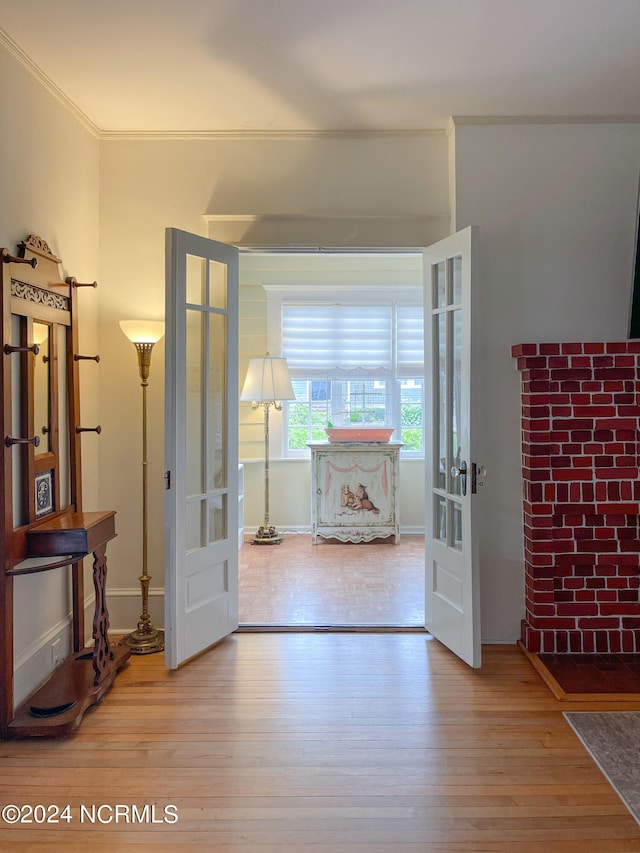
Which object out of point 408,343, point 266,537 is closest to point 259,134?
point 408,343

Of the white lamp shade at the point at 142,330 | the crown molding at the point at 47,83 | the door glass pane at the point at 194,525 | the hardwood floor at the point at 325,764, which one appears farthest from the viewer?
the white lamp shade at the point at 142,330

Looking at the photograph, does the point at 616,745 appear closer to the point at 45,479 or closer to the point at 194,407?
the point at 194,407

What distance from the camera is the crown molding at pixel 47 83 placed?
2.67 m

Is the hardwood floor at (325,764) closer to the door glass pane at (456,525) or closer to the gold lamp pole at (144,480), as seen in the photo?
the gold lamp pole at (144,480)

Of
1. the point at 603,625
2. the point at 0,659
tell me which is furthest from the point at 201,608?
the point at 603,625

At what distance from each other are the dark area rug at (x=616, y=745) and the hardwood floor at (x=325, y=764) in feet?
0.14

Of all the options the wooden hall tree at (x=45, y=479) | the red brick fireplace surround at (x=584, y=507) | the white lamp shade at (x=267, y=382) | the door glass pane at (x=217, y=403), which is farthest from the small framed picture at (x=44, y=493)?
the white lamp shade at (x=267, y=382)

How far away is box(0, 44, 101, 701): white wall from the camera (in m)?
2.70

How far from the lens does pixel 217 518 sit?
345 cm

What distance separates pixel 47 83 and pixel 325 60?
1411 millimetres

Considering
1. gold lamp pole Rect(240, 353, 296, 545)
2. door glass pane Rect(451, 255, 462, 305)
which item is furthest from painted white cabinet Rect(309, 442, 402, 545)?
door glass pane Rect(451, 255, 462, 305)

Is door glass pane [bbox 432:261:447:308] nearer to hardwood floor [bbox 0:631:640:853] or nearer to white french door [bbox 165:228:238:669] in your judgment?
white french door [bbox 165:228:238:669]

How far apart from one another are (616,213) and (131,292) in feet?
9.44

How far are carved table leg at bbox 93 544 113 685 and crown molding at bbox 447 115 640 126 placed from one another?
3.09m
